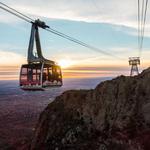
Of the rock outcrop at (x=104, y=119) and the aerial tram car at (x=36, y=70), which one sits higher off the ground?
the aerial tram car at (x=36, y=70)

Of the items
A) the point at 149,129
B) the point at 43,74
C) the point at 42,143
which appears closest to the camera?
the point at 149,129

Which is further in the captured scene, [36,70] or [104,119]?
[36,70]

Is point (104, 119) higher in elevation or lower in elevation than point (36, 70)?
lower

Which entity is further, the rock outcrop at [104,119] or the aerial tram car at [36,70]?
the aerial tram car at [36,70]

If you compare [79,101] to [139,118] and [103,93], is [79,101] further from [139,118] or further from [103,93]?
[139,118]

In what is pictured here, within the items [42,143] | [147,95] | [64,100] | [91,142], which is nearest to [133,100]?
[147,95]
